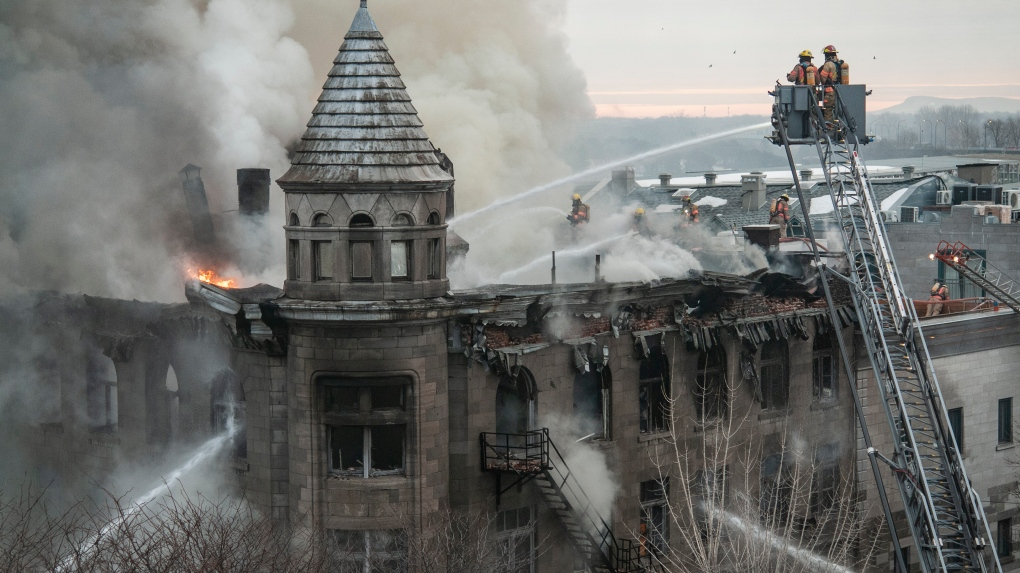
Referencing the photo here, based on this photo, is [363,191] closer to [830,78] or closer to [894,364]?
[894,364]

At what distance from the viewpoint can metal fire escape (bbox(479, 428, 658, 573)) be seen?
3550 centimetres

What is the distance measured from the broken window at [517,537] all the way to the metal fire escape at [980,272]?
17.9m

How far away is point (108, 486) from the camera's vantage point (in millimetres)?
39219

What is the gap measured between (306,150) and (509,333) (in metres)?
5.90

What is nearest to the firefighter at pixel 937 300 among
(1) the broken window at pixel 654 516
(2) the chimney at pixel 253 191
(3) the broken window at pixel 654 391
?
(3) the broken window at pixel 654 391

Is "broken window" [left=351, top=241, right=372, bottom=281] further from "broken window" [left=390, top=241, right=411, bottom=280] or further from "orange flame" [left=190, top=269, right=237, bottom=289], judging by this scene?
"orange flame" [left=190, top=269, right=237, bottom=289]

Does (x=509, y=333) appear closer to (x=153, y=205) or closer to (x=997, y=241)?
(x=153, y=205)

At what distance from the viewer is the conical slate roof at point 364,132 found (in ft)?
111

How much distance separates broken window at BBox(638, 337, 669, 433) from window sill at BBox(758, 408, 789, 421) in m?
3.27

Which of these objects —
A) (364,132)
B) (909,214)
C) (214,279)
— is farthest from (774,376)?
(909,214)

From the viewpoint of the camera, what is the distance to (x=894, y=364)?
1543 inches

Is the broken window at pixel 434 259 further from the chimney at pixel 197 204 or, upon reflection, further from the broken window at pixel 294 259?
the chimney at pixel 197 204

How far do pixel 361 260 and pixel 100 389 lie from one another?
10.1m

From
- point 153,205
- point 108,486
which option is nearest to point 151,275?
point 153,205
